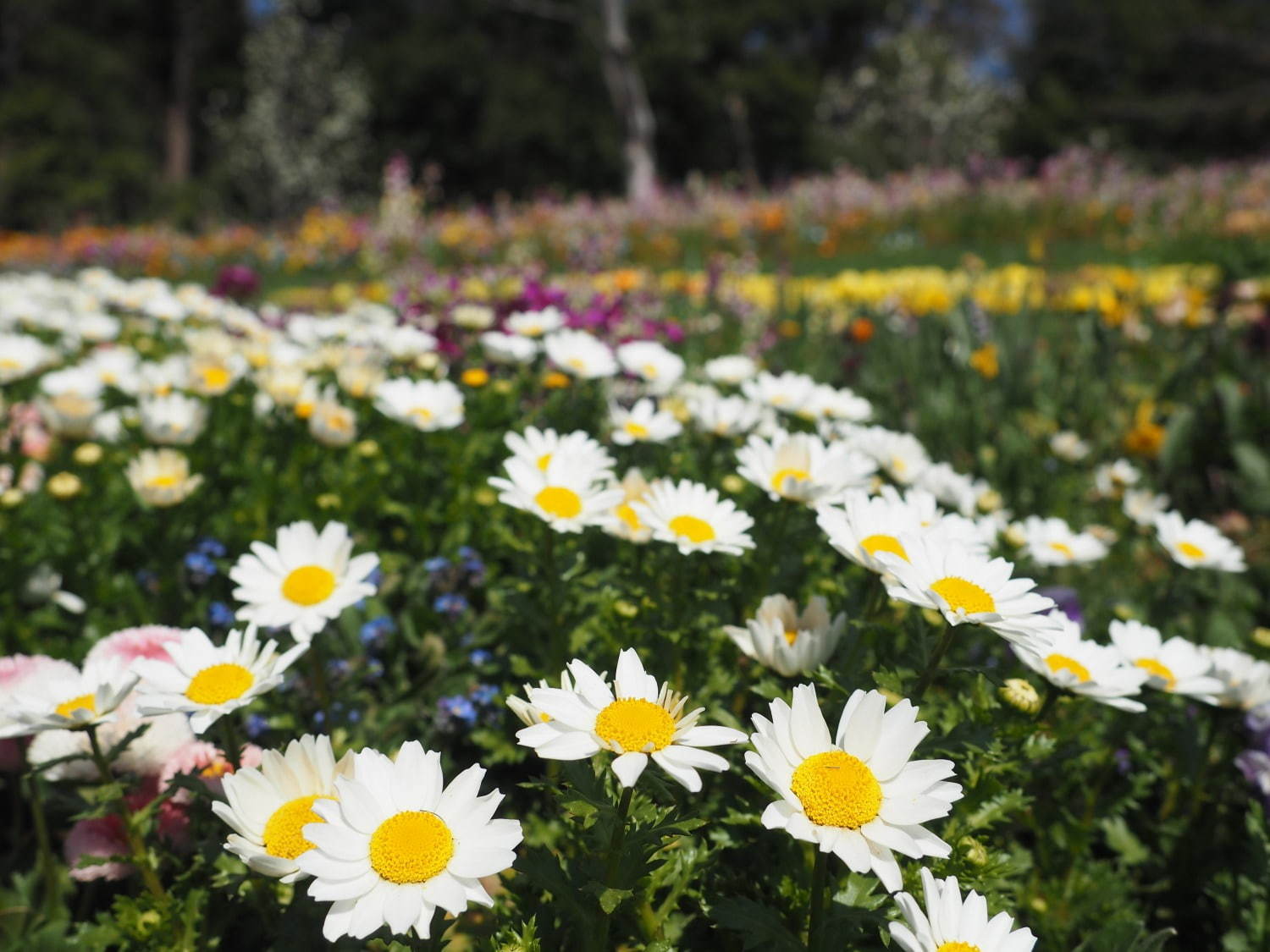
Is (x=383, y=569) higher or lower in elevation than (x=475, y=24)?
lower

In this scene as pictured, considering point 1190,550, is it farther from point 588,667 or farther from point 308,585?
point 308,585

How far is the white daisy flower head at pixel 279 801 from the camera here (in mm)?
830

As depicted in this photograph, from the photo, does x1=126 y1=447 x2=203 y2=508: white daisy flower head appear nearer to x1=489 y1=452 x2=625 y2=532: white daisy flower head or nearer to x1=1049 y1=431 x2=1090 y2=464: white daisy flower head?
x1=489 y1=452 x2=625 y2=532: white daisy flower head

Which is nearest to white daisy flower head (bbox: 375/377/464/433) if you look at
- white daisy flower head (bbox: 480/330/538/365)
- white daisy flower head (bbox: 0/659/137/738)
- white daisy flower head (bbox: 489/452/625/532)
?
white daisy flower head (bbox: 480/330/538/365)

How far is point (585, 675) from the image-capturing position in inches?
35.6

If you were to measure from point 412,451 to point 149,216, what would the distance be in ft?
68.7

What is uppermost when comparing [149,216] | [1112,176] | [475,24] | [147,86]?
[475,24]

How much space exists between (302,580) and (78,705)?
1.01 ft

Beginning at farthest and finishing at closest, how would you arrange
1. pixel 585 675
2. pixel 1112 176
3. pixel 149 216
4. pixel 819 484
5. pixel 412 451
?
pixel 149 216 → pixel 1112 176 → pixel 412 451 → pixel 819 484 → pixel 585 675

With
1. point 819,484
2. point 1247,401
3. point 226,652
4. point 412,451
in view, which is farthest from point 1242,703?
point 1247,401

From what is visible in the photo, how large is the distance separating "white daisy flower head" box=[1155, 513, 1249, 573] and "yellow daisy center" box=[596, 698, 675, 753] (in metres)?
1.31

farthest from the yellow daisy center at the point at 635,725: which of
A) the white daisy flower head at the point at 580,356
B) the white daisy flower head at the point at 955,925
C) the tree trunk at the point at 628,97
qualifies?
the tree trunk at the point at 628,97

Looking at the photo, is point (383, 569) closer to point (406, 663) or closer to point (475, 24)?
point (406, 663)

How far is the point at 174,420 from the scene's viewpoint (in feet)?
6.38
